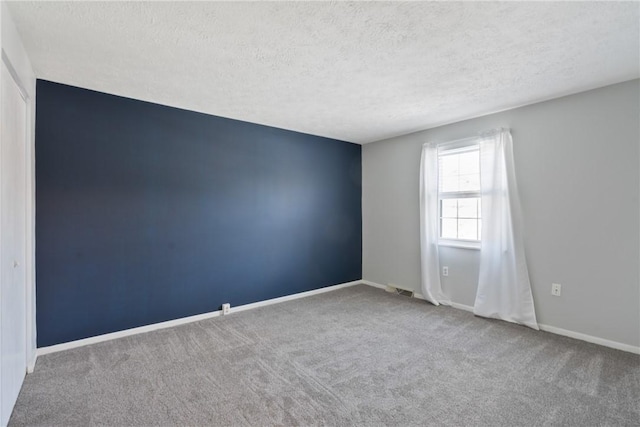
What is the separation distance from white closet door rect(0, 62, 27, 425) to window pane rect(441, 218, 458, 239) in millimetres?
4255

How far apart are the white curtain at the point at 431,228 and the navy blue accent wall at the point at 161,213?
4.84 ft

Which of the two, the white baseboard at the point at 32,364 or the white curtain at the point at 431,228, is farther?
the white curtain at the point at 431,228

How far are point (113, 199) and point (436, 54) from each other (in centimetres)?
312

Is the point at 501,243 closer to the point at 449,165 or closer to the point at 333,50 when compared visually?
the point at 449,165

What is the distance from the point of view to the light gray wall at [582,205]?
270 centimetres

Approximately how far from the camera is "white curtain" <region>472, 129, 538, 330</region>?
10.8 ft

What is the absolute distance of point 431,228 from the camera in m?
4.12

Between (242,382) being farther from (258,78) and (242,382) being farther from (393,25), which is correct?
(393,25)

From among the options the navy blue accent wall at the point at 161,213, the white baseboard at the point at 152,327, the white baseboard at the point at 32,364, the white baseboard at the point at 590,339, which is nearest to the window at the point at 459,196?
the white baseboard at the point at 590,339

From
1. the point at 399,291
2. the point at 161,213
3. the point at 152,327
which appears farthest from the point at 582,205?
the point at 152,327

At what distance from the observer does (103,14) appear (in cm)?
177

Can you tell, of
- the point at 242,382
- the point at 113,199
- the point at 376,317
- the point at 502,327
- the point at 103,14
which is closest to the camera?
the point at 103,14

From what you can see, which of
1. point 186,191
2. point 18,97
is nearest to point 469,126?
point 186,191

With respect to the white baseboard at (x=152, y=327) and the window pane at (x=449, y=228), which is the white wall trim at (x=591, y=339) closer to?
the window pane at (x=449, y=228)
